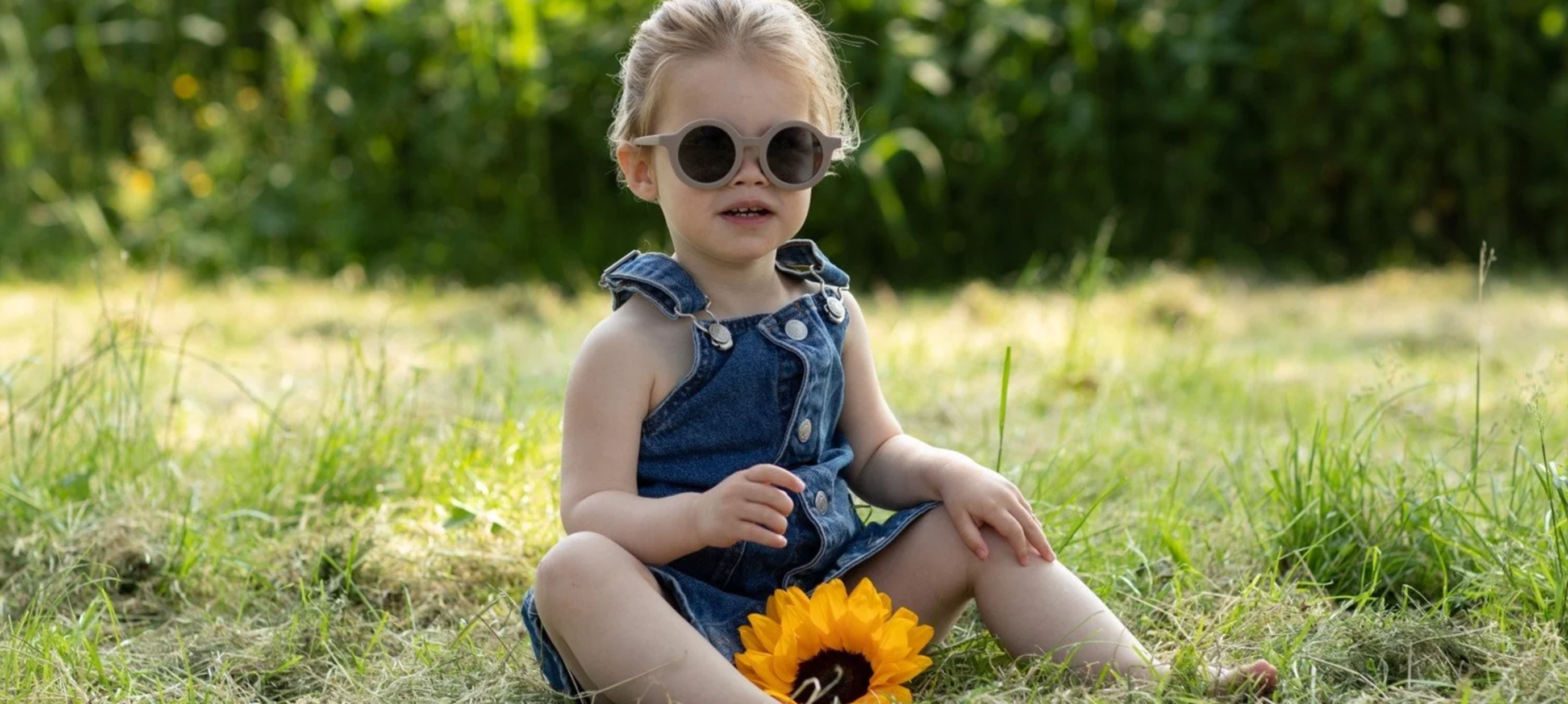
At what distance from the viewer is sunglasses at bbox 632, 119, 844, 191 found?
6.77 ft

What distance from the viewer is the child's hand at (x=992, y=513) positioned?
6.82 feet

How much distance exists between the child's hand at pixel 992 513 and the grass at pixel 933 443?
159 millimetres

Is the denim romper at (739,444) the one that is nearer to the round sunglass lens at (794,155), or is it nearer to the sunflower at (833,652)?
the sunflower at (833,652)

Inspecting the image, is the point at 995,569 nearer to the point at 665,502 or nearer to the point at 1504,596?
the point at 665,502

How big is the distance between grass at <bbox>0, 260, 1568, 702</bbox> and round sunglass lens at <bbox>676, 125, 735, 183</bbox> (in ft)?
2.10

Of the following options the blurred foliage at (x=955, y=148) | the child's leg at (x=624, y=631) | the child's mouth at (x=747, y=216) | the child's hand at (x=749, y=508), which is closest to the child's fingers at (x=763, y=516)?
the child's hand at (x=749, y=508)

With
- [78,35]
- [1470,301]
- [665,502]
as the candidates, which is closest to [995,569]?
[665,502]

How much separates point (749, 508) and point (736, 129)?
1.63 ft

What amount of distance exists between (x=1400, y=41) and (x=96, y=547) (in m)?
4.80

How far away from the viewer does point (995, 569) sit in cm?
211

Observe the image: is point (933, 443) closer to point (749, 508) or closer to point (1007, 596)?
point (1007, 596)

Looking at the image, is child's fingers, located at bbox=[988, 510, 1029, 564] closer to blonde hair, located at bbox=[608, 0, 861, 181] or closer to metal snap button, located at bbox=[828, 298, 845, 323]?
metal snap button, located at bbox=[828, 298, 845, 323]

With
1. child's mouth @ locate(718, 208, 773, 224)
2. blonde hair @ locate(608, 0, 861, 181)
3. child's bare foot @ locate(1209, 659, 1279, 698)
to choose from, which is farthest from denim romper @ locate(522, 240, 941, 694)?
child's bare foot @ locate(1209, 659, 1279, 698)

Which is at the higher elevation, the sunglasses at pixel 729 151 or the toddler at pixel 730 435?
the sunglasses at pixel 729 151
